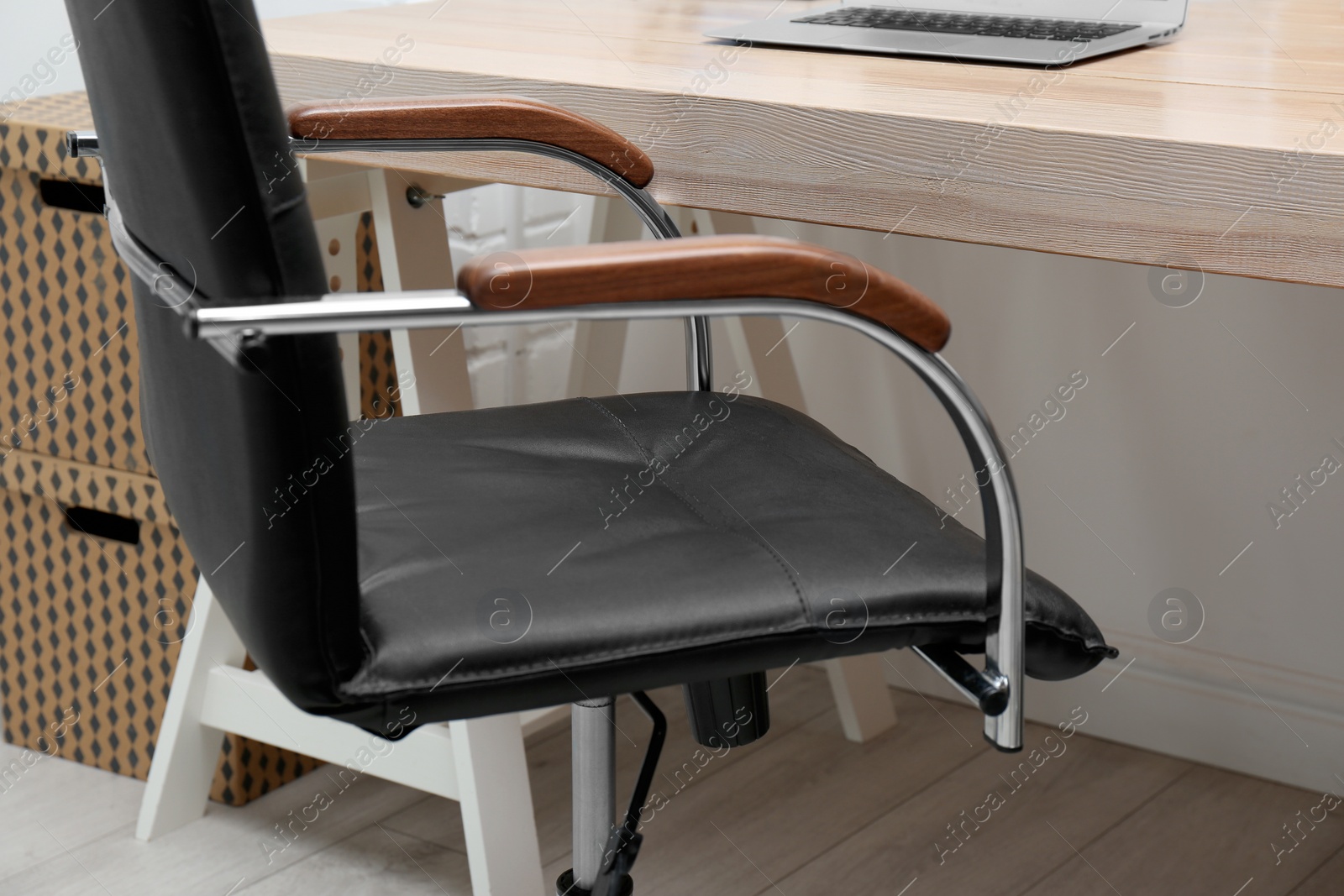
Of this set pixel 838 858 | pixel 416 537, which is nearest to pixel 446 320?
pixel 416 537

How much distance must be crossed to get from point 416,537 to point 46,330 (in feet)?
2.87

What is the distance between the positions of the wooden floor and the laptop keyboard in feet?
2.84

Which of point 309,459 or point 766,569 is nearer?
point 309,459

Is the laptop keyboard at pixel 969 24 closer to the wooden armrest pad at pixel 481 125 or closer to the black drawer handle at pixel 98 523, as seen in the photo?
the wooden armrest pad at pixel 481 125

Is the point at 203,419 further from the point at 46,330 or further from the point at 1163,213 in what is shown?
the point at 46,330

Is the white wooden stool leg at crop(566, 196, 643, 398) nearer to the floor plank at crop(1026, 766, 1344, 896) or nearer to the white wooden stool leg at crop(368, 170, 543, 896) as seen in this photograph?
the white wooden stool leg at crop(368, 170, 543, 896)

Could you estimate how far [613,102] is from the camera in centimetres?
100

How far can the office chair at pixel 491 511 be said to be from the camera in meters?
0.62

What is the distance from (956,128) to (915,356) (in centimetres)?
20

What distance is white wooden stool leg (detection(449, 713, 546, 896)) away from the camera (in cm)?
128

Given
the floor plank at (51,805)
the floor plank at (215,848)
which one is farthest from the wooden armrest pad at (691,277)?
the floor plank at (51,805)

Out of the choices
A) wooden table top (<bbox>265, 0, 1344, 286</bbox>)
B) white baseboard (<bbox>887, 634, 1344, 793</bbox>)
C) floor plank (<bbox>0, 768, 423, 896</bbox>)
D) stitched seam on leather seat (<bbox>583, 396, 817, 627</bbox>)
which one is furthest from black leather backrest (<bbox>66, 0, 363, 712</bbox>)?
white baseboard (<bbox>887, 634, 1344, 793</bbox>)

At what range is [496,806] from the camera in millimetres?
1300

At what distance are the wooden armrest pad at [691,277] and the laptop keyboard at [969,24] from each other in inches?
20.9
